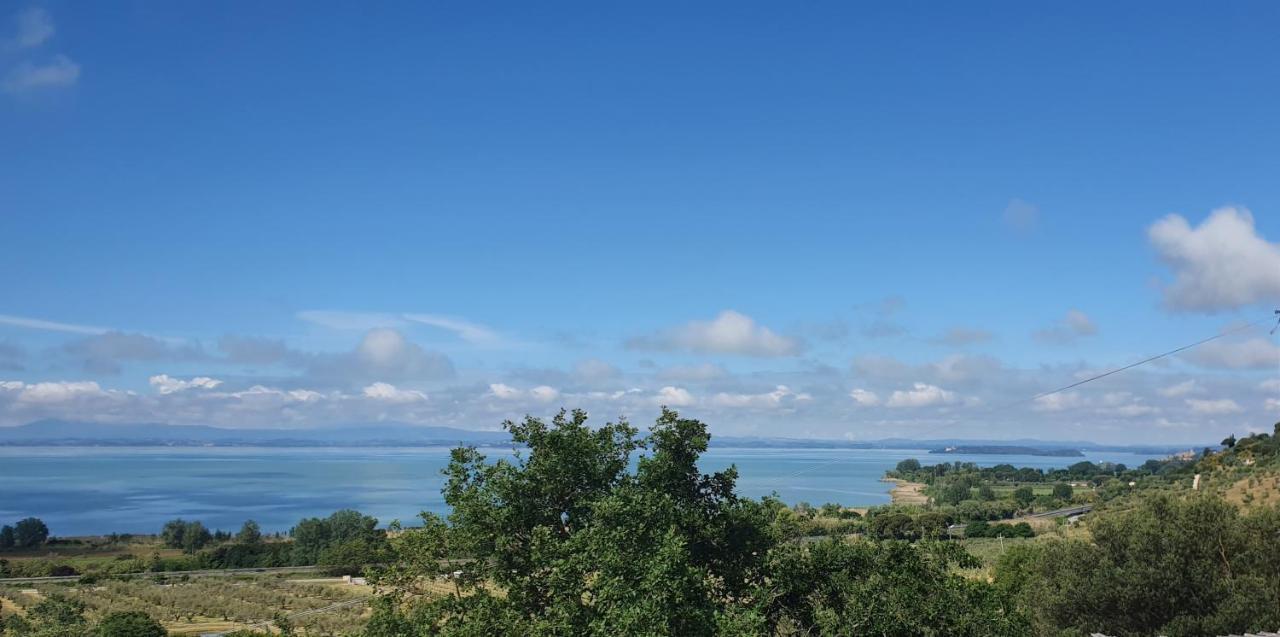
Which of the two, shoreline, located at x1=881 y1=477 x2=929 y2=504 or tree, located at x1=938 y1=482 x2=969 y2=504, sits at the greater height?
tree, located at x1=938 y1=482 x2=969 y2=504

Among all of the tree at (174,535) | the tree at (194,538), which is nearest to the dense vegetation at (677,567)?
the tree at (194,538)

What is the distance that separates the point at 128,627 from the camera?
32.5 meters

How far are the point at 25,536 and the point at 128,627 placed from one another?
7408 cm

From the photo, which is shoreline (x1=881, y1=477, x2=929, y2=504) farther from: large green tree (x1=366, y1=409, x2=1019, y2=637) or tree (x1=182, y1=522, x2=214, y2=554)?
large green tree (x1=366, y1=409, x2=1019, y2=637)

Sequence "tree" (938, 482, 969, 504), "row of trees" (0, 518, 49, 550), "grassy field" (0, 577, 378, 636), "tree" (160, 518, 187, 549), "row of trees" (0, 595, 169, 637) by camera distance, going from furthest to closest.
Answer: "tree" (938, 482, 969, 504)
"row of trees" (0, 518, 49, 550)
"tree" (160, 518, 187, 549)
"grassy field" (0, 577, 378, 636)
"row of trees" (0, 595, 169, 637)

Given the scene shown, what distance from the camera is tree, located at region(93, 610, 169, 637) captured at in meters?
31.6

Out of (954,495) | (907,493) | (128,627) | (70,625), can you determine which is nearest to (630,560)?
(128,627)

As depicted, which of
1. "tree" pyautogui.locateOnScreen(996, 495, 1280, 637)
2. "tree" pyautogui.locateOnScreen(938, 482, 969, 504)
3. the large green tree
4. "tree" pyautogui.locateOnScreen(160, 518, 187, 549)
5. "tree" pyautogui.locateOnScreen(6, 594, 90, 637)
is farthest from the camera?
"tree" pyautogui.locateOnScreen(938, 482, 969, 504)

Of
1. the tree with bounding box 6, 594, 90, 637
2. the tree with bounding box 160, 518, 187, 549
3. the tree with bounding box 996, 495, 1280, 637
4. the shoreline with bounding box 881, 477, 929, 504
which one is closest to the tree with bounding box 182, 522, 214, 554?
the tree with bounding box 160, 518, 187, 549

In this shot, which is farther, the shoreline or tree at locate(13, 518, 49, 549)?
the shoreline

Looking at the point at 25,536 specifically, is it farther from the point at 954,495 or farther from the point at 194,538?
the point at 954,495

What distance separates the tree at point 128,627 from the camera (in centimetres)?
3165

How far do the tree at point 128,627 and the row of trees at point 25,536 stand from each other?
228 feet

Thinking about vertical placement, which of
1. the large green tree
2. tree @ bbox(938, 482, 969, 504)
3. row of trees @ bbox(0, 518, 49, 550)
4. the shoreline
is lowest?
the shoreline
